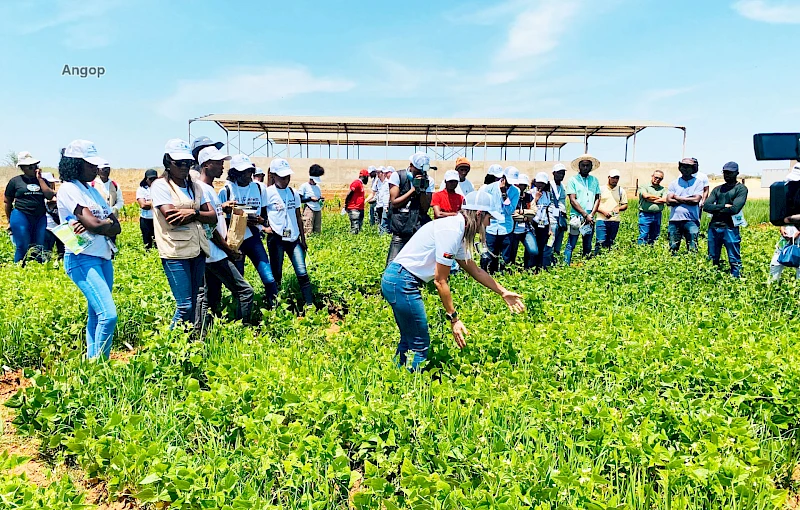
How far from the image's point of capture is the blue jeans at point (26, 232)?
870 cm

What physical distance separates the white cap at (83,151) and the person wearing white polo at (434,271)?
238 cm

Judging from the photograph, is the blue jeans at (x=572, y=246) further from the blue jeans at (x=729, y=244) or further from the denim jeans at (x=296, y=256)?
the denim jeans at (x=296, y=256)

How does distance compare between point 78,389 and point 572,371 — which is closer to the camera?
point 78,389

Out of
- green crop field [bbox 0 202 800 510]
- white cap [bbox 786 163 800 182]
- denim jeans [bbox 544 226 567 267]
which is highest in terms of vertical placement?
white cap [bbox 786 163 800 182]

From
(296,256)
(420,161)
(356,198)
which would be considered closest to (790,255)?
(420,161)

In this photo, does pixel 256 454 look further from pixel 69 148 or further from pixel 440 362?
pixel 69 148

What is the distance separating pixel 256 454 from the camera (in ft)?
→ 9.39

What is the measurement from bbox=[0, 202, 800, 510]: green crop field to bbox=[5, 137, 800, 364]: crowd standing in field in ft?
1.51

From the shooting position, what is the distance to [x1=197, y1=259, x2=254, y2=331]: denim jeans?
527 cm

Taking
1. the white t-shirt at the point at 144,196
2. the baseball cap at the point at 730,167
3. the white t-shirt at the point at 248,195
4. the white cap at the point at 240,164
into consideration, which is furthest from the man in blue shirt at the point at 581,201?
the white t-shirt at the point at 144,196

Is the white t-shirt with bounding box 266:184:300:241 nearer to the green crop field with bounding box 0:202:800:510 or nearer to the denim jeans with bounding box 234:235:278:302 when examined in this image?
the denim jeans with bounding box 234:235:278:302

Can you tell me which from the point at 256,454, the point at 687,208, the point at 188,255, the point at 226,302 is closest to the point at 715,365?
the point at 256,454

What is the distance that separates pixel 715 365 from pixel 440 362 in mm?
1913

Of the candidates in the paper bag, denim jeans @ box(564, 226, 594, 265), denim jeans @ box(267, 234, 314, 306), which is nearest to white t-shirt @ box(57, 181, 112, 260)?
the paper bag
